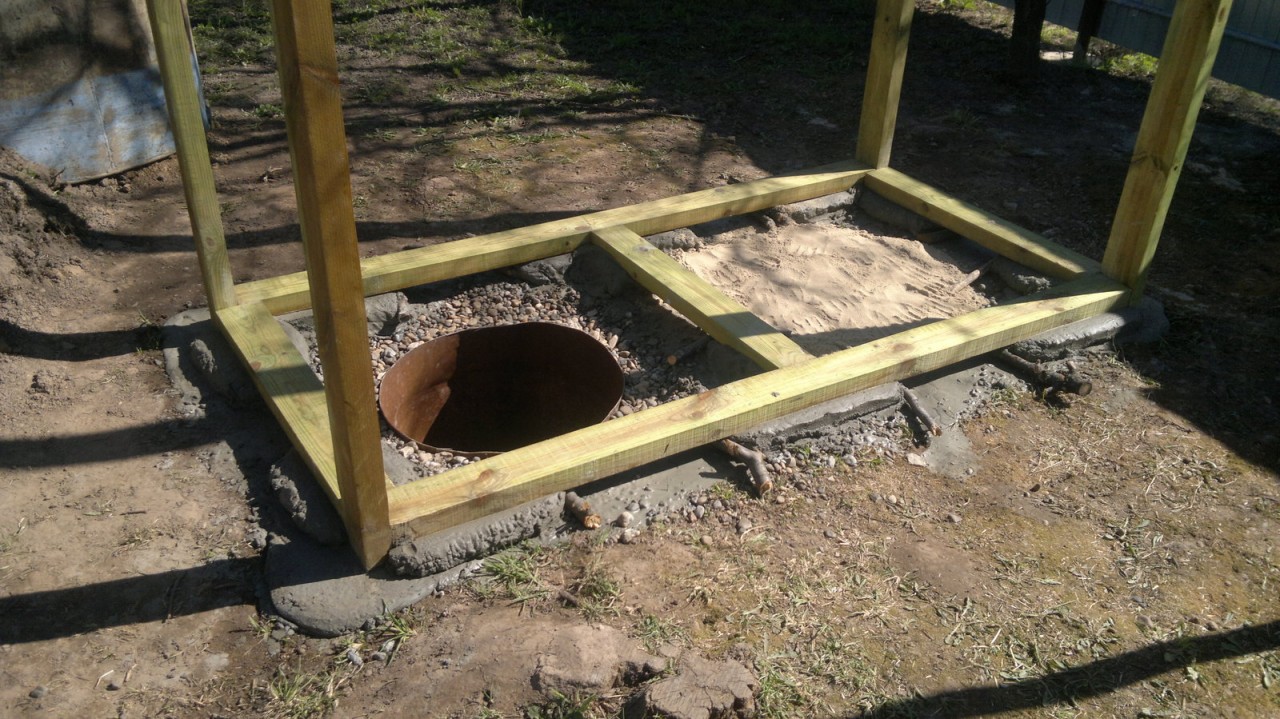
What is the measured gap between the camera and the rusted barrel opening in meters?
4.06

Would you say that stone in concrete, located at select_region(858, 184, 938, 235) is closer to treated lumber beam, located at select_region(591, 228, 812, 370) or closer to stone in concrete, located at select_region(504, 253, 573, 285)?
treated lumber beam, located at select_region(591, 228, 812, 370)

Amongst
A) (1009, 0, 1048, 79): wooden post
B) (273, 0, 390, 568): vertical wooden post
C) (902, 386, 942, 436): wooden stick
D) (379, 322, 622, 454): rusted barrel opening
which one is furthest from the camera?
(1009, 0, 1048, 79): wooden post

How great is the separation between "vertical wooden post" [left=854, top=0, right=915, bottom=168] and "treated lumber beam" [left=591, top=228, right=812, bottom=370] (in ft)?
4.78

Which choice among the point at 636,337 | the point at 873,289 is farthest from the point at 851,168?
the point at 636,337

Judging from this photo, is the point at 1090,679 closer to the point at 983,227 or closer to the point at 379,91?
the point at 983,227

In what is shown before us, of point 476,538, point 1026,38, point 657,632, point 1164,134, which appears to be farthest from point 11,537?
point 1026,38

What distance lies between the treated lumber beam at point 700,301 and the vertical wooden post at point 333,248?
1546 mm

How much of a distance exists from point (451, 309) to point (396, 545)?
1.63 m

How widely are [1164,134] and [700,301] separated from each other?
6.17ft

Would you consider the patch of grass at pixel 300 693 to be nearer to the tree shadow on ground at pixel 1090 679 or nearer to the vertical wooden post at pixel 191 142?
the tree shadow on ground at pixel 1090 679

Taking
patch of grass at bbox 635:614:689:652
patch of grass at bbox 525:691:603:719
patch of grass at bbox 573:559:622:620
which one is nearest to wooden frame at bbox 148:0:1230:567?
patch of grass at bbox 573:559:622:620

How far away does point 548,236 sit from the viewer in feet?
14.7

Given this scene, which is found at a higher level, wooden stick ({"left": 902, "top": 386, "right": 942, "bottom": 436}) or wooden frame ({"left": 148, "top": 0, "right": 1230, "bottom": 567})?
wooden frame ({"left": 148, "top": 0, "right": 1230, "bottom": 567})

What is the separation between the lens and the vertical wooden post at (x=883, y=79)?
4.76 m
